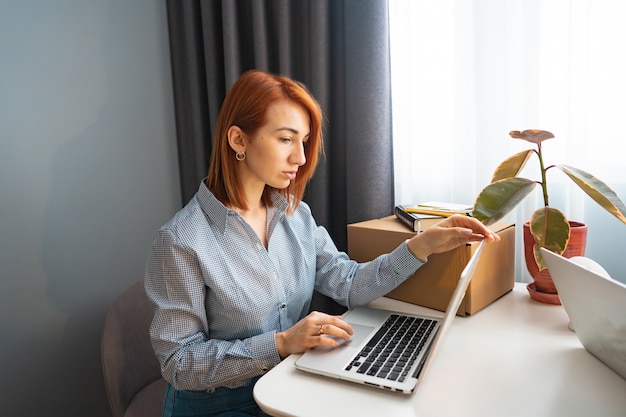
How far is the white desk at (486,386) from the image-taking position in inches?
23.3

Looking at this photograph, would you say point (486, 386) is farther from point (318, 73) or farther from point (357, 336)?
point (318, 73)

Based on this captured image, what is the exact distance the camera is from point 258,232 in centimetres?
103

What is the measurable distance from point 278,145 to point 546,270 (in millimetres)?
672

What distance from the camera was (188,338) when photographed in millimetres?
823

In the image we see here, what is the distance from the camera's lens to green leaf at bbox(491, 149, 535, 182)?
39.1 inches

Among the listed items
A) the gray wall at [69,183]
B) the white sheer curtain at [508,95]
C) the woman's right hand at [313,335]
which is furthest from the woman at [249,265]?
the gray wall at [69,183]

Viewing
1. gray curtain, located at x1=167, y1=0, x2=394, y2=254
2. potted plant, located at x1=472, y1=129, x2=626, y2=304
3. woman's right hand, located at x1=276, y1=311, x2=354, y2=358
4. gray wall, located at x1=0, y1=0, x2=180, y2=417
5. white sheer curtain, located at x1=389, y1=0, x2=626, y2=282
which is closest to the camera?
woman's right hand, located at x1=276, y1=311, x2=354, y2=358

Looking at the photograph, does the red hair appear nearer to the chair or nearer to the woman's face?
the woman's face

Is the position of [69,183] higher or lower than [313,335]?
higher

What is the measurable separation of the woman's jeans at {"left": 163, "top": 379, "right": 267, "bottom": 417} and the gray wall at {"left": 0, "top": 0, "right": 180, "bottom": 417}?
61 centimetres

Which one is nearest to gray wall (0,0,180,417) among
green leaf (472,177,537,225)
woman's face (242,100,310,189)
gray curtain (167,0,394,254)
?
gray curtain (167,0,394,254)

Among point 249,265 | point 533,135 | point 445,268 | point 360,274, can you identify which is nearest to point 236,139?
point 249,265

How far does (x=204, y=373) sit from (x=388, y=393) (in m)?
0.35

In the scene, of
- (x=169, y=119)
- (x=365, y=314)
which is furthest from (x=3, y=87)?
(x=365, y=314)
